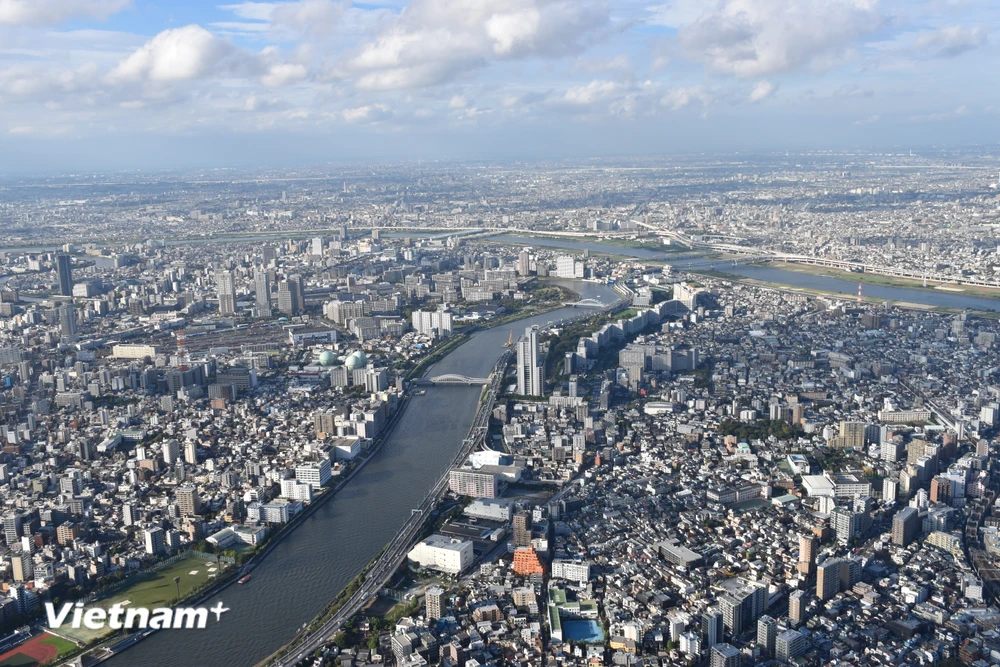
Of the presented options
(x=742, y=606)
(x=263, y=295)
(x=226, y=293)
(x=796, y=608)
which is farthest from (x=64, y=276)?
(x=796, y=608)

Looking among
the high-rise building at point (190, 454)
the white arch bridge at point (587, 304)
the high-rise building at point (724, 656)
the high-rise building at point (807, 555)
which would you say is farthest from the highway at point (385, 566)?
the white arch bridge at point (587, 304)

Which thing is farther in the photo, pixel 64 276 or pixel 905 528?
pixel 64 276

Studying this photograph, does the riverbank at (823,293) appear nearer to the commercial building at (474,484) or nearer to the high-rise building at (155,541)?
the commercial building at (474,484)

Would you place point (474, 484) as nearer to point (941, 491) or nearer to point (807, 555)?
point (807, 555)

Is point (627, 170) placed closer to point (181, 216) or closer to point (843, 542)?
point (181, 216)

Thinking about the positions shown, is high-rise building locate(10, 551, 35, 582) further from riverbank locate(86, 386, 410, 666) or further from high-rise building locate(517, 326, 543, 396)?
high-rise building locate(517, 326, 543, 396)

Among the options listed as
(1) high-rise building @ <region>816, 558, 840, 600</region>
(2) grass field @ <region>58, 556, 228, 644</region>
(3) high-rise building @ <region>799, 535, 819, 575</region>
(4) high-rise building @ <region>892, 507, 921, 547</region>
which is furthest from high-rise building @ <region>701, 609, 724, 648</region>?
(2) grass field @ <region>58, 556, 228, 644</region>
